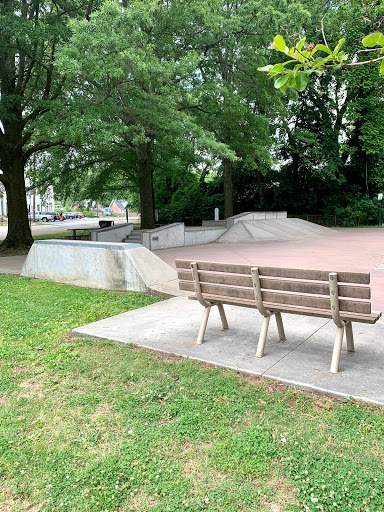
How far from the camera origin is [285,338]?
4.63 m

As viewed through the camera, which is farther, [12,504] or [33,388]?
[33,388]

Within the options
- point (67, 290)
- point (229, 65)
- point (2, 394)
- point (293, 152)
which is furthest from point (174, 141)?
point (293, 152)

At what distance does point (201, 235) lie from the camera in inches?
764

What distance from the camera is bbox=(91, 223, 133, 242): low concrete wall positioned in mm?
16828

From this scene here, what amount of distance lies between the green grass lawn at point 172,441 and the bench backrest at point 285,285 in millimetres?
866

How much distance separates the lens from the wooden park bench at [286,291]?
3.61 metres

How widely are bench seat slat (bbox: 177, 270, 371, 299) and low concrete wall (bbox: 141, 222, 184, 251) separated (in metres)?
11.8

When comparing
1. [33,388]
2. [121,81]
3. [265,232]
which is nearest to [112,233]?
[265,232]

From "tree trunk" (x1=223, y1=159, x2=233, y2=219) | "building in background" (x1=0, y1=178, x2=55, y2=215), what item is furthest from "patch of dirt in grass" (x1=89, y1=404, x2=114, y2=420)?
"building in background" (x1=0, y1=178, x2=55, y2=215)

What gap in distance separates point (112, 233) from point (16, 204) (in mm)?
4042

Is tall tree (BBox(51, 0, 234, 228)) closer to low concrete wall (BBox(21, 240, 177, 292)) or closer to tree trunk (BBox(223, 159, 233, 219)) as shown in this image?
low concrete wall (BBox(21, 240, 177, 292))

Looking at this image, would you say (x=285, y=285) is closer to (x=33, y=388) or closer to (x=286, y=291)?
(x=286, y=291)

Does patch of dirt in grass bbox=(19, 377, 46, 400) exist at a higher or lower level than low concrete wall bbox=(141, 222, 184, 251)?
lower

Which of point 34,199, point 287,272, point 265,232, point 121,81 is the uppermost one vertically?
point 121,81
